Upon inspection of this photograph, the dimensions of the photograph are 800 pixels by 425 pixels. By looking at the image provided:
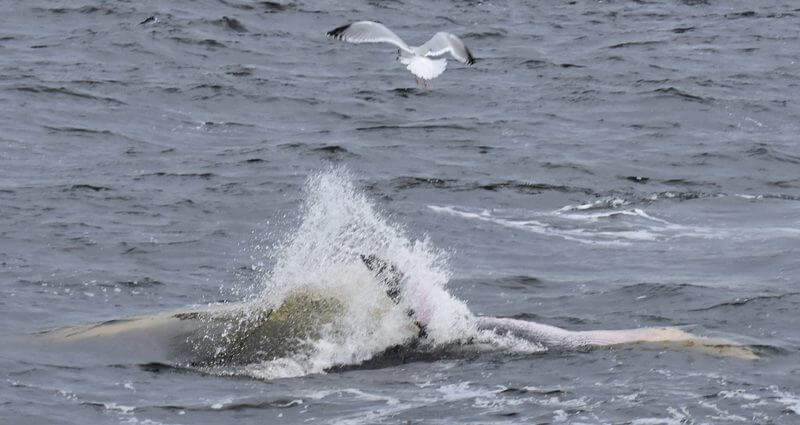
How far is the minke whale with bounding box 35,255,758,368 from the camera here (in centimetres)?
1503

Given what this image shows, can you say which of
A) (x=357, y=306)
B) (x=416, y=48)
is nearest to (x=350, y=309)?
(x=357, y=306)

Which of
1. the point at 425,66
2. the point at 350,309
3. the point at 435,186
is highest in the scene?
the point at 425,66

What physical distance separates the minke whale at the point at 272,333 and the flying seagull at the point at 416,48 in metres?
4.32

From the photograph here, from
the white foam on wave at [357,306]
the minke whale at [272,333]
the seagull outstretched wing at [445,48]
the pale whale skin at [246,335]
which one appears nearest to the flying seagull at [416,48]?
the seagull outstretched wing at [445,48]

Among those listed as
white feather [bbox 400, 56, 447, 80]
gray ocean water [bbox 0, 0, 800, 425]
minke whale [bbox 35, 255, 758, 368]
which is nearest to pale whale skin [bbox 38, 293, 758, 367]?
minke whale [bbox 35, 255, 758, 368]

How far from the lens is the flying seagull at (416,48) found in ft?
63.4

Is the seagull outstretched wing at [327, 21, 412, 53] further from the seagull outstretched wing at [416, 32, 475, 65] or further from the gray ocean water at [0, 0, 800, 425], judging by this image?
the gray ocean water at [0, 0, 800, 425]

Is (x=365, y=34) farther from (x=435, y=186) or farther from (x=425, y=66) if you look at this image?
(x=435, y=186)

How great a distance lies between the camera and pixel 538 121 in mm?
28953

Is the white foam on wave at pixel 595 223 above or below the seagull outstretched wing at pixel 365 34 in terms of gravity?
below

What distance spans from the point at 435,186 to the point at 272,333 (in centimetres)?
911

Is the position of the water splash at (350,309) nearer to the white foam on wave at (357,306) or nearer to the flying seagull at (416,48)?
the white foam on wave at (357,306)

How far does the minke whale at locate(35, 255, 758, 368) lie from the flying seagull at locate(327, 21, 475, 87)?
432 centimetres

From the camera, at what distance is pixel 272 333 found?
15.1m
